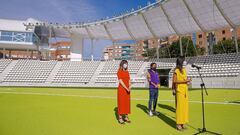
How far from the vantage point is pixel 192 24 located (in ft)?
86.4

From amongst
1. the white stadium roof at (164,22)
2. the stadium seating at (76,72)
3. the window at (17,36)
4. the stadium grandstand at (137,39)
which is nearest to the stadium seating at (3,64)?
the stadium grandstand at (137,39)

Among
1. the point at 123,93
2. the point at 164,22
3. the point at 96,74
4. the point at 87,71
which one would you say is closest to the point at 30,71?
the point at 87,71

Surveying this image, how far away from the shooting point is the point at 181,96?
15.7 ft

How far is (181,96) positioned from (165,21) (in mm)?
23945

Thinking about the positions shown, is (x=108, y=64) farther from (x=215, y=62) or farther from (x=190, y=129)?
(x=190, y=129)

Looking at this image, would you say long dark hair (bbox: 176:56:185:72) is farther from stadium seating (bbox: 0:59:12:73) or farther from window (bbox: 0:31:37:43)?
window (bbox: 0:31:37:43)

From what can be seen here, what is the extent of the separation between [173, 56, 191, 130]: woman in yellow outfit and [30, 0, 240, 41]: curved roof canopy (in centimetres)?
1885

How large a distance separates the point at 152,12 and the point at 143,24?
3.34 metres

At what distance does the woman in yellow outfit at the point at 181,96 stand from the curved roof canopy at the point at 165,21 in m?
18.9

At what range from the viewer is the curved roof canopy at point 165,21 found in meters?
22.1

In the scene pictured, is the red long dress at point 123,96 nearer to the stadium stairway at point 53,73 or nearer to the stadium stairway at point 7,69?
the stadium stairway at point 53,73

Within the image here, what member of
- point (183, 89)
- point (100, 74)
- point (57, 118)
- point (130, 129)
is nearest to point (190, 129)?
point (183, 89)

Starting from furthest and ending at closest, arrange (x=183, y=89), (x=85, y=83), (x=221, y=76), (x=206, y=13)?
(x=85, y=83) → (x=206, y=13) → (x=221, y=76) → (x=183, y=89)

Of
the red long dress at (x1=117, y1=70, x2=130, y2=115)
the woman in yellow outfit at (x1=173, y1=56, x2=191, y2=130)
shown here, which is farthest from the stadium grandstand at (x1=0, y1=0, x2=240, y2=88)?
the red long dress at (x1=117, y1=70, x2=130, y2=115)
